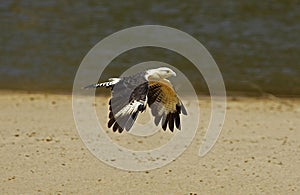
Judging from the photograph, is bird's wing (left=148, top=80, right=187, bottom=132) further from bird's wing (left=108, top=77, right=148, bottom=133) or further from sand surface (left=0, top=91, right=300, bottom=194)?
A: sand surface (left=0, top=91, right=300, bottom=194)

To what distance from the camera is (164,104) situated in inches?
256

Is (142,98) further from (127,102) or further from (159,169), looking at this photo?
(159,169)

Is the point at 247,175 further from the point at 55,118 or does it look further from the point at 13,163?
the point at 55,118

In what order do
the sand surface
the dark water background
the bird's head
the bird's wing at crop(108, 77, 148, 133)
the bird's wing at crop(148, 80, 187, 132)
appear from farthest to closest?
the dark water background, the sand surface, the bird's wing at crop(148, 80, 187, 132), the bird's head, the bird's wing at crop(108, 77, 148, 133)

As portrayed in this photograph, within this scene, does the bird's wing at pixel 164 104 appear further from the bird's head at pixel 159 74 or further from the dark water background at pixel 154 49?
the dark water background at pixel 154 49

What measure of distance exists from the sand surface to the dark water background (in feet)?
5.70

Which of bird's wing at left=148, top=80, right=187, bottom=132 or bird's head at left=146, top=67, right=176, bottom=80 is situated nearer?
bird's head at left=146, top=67, right=176, bottom=80

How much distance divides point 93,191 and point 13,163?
1.02m

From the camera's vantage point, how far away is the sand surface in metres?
7.55

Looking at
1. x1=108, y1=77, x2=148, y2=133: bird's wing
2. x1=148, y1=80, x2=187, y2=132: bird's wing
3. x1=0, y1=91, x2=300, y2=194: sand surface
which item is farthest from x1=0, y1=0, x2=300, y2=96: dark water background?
x1=108, y1=77, x2=148, y2=133: bird's wing

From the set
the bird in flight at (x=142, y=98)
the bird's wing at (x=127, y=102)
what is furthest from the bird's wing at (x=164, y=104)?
the bird's wing at (x=127, y=102)

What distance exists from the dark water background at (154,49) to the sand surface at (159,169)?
5.70ft

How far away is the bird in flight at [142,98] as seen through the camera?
6.03m

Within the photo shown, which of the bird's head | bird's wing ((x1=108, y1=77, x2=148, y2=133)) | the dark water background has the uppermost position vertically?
the dark water background
